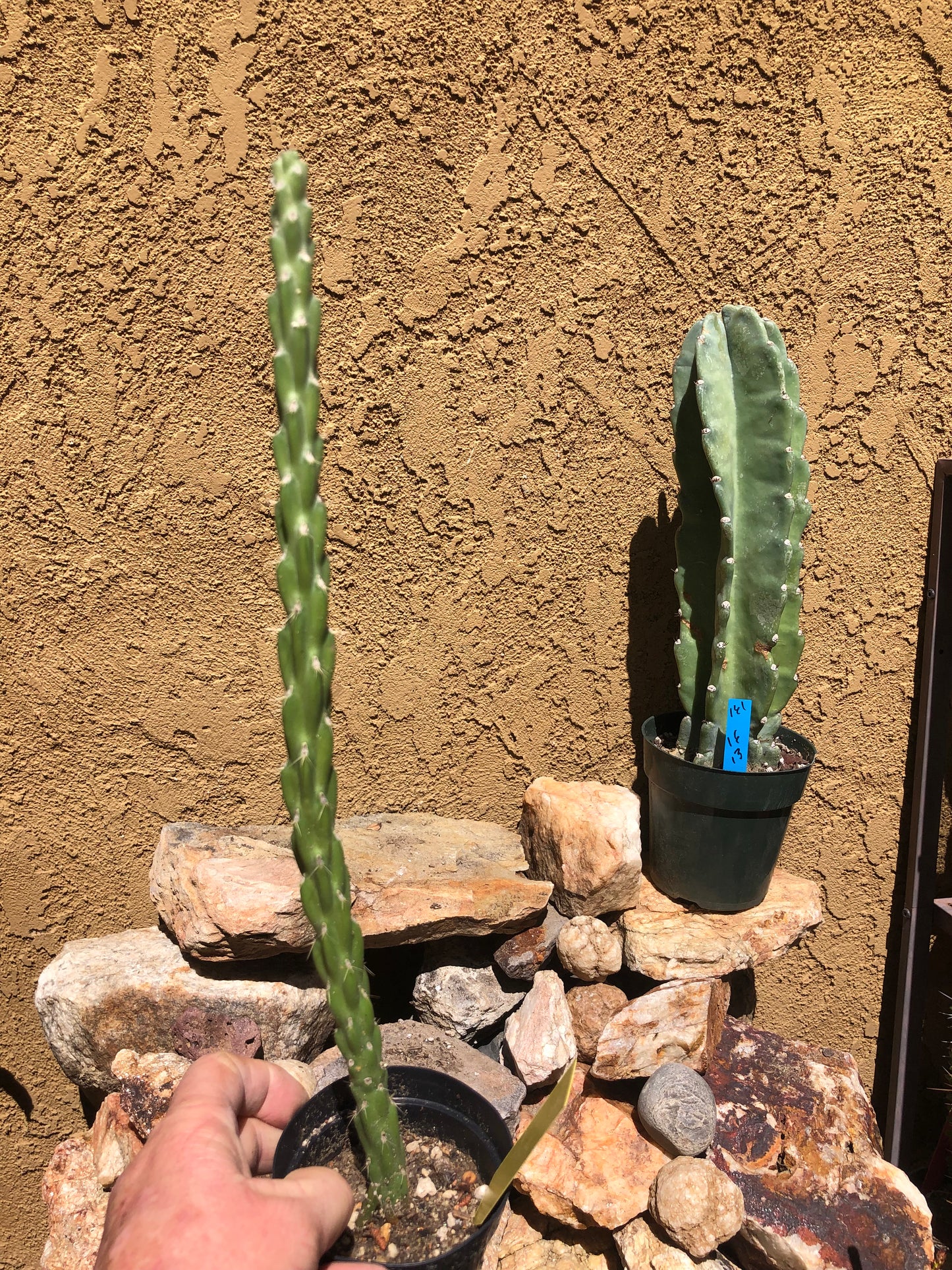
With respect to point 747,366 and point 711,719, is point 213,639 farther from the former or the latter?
point 747,366

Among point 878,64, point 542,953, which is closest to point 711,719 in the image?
point 542,953

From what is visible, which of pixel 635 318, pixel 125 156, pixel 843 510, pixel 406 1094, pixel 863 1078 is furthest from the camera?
pixel 863 1078

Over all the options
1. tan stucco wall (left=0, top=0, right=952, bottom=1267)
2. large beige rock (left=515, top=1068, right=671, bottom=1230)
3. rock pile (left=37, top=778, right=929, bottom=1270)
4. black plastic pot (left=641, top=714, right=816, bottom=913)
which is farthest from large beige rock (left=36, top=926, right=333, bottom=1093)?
black plastic pot (left=641, top=714, right=816, bottom=913)

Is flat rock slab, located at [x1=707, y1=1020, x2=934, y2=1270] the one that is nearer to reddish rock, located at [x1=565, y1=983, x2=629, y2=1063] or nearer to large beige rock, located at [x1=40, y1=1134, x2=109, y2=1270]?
reddish rock, located at [x1=565, y1=983, x2=629, y2=1063]

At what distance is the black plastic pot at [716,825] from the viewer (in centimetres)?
153

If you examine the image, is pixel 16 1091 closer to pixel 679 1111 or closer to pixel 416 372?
pixel 679 1111

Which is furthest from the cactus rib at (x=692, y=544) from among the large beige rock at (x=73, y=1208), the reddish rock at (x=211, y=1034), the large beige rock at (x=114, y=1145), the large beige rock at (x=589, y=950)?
the large beige rock at (x=73, y=1208)

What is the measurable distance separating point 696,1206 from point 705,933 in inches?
18.0

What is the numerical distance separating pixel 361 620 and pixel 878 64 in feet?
4.87

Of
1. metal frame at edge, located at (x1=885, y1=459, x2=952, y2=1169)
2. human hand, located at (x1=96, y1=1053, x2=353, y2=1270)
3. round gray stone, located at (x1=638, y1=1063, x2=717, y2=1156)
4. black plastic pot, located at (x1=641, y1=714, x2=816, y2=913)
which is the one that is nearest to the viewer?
human hand, located at (x1=96, y1=1053, x2=353, y2=1270)

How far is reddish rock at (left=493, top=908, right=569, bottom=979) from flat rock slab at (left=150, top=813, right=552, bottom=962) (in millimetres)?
41

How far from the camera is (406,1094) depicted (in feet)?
3.77

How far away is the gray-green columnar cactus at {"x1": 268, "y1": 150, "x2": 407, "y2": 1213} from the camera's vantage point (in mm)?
770

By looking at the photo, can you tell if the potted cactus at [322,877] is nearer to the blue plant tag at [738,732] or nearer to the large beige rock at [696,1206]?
the large beige rock at [696,1206]
